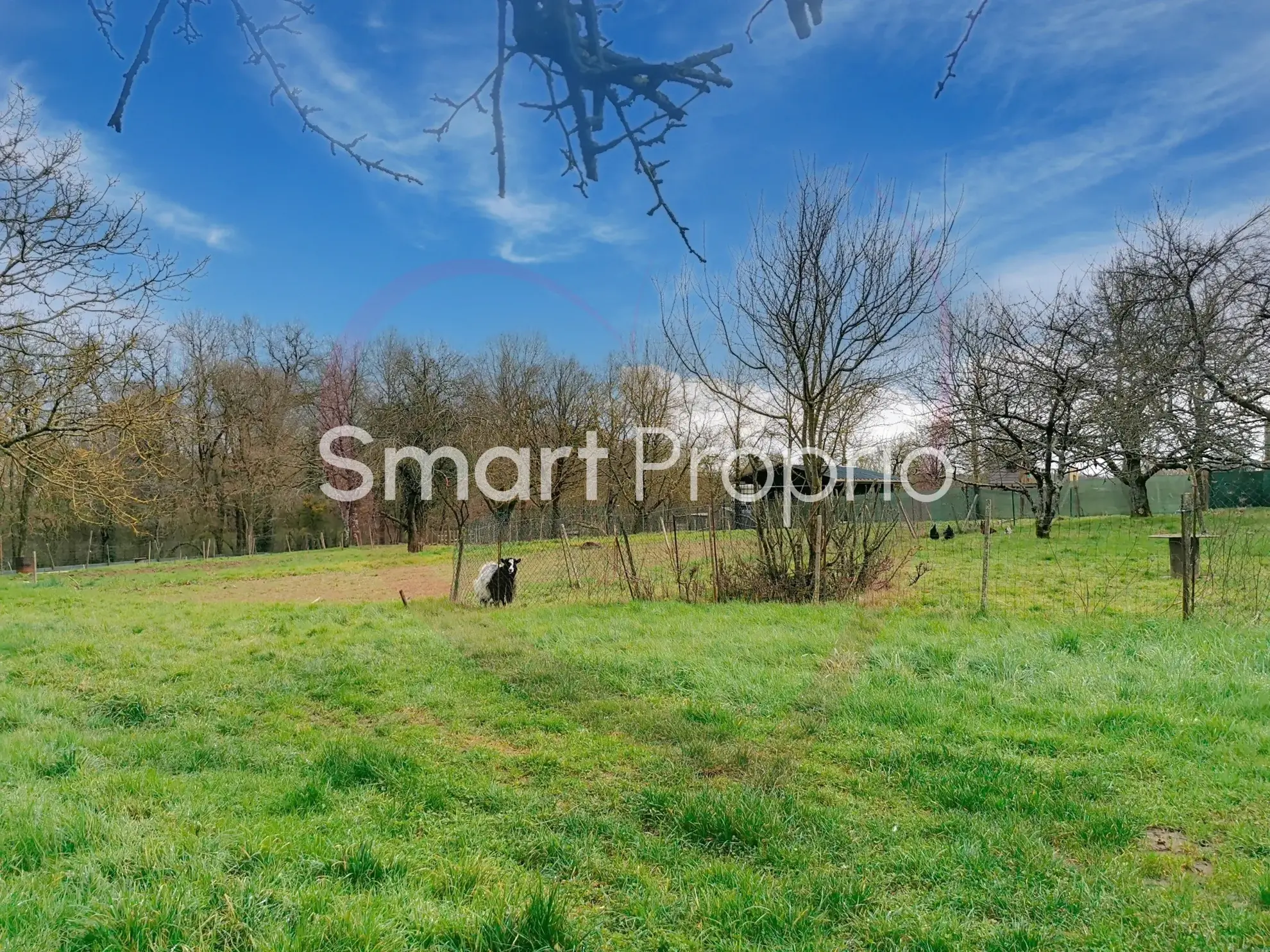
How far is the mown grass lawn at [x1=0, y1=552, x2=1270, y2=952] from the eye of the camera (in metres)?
2.45

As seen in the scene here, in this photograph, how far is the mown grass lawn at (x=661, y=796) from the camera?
96.3 inches

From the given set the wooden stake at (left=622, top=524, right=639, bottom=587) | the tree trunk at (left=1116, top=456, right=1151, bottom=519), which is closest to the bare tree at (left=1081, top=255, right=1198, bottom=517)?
the tree trunk at (left=1116, top=456, right=1151, bottom=519)

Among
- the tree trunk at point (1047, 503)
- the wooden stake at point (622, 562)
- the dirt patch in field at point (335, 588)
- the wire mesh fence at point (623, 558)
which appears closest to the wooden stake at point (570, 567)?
the wire mesh fence at point (623, 558)

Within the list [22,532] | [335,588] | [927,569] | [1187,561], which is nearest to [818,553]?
[927,569]

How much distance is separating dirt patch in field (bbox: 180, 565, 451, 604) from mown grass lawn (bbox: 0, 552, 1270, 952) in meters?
6.19

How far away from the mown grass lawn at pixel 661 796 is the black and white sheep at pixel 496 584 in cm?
385

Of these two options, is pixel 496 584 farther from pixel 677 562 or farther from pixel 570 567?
pixel 677 562

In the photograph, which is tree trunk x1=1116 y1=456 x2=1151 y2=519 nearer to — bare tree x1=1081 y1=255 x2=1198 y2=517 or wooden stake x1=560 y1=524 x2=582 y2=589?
bare tree x1=1081 y1=255 x2=1198 y2=517

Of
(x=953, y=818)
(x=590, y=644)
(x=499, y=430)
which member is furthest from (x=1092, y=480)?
(x=953, y=818)

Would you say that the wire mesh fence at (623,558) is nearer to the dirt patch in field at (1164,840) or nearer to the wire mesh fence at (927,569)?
the wire mesh fence at (927,569)

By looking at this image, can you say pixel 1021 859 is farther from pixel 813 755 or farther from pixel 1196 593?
pixel 1196 593

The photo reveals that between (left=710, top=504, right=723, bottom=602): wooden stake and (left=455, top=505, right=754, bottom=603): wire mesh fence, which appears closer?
(left=710, top=504, right=723, bottom=602): wooden stake

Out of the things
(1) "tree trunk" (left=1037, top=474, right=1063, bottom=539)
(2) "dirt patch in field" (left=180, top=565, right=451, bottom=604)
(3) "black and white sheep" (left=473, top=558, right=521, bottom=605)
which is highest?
(1) "tree trunk" (left=1037, top=474, right=1063, bottom=539)

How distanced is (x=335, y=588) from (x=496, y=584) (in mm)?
6517
